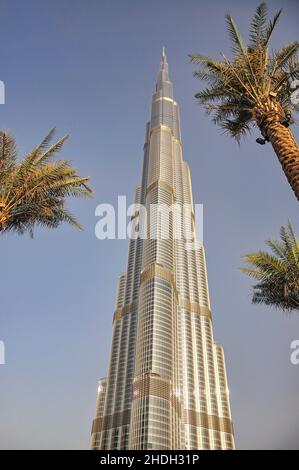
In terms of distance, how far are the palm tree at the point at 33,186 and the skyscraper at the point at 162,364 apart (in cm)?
10863

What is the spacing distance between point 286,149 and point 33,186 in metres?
8.22

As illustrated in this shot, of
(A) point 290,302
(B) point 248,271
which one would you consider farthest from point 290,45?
(A) point 290,302

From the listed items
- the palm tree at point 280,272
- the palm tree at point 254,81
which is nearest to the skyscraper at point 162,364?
the palm tree at point 280,272

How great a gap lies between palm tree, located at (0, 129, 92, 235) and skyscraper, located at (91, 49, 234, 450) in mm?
108629

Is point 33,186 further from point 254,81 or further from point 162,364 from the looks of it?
point 162,364

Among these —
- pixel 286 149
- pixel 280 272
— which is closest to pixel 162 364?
pixel 280 272

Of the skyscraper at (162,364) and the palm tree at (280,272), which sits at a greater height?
the skyscraper at (162,364)

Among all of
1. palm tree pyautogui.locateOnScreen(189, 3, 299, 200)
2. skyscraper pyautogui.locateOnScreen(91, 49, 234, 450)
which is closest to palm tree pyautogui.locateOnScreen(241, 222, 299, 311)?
palm tree pyautogui.locateOnScreen(189, 3, 299, 200)

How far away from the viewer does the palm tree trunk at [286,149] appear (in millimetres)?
9125

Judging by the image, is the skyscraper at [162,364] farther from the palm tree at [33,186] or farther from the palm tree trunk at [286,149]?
the palm tree trunk at [286,149]

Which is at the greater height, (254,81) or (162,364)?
(162,364)

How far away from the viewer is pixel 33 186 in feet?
41.5
